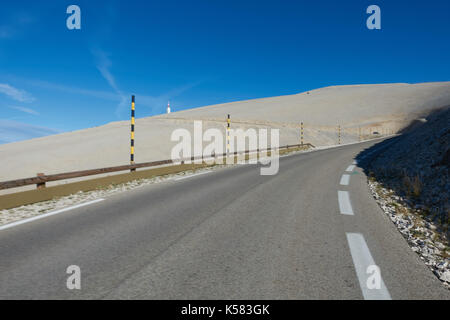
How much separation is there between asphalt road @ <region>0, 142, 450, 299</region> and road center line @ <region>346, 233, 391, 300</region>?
12mm

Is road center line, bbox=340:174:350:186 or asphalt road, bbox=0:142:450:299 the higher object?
road center line, bbox=340:174:350:186

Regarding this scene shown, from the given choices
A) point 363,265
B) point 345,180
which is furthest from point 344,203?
point 345,180

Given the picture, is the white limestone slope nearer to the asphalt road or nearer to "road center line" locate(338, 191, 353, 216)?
the asphalt road

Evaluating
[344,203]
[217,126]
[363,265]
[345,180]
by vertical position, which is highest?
[217,126]

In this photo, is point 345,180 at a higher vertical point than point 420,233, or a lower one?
higher

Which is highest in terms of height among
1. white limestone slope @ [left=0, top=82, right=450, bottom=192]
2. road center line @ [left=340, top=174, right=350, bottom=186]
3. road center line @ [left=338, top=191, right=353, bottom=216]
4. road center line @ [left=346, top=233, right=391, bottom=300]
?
white limestone slope @ [left=0, top=82, right=450, bottom=192]

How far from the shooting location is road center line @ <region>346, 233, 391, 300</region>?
2.47m

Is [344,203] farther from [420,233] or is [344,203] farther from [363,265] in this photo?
[363,265]

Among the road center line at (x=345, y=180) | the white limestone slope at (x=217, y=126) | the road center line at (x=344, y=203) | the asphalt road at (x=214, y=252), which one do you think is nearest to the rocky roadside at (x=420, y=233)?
the asphalt road at (x=214, y=252)

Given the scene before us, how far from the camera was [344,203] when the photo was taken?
5.70 meters

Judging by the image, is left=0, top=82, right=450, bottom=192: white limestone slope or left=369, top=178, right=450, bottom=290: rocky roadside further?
left=0, top=82, right=450, bottom=192: white limestone slope

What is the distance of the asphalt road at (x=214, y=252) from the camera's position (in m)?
2.54

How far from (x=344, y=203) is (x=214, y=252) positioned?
355 cm

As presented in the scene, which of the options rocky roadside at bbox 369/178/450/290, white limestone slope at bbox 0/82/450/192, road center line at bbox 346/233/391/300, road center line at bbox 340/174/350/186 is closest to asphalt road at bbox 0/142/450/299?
road center line at bbox 346/233/391/300
